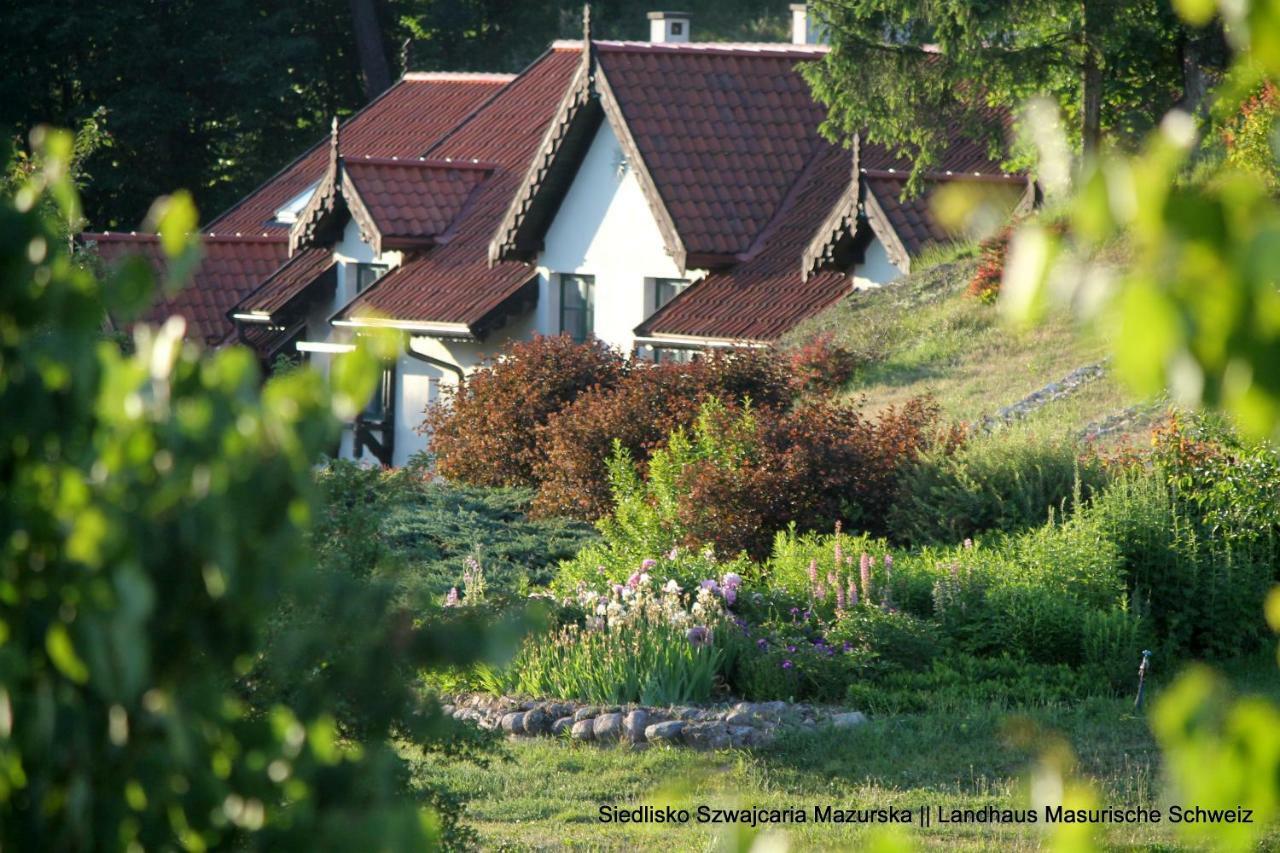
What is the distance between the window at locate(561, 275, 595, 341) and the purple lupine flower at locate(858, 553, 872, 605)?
15741 mm

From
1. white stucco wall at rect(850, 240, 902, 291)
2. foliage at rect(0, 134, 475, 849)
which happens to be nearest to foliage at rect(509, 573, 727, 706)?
foliage at rect(0, 134, 475, 849)

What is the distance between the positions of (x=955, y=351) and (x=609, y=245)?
7748 millimetres

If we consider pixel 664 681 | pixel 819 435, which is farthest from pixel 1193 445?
pixel 664 681

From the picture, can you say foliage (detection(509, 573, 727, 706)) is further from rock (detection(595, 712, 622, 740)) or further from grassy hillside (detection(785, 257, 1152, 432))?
grassy hillside (detection(785, 257, 1152, 432))

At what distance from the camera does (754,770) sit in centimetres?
925

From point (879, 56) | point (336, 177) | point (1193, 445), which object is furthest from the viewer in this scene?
point (336, 177)

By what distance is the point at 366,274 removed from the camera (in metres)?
30.5

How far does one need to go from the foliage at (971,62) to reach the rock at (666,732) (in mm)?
14224

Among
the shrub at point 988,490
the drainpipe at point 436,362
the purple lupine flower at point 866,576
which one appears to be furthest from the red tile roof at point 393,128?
the purple lupine flower at point 866,576

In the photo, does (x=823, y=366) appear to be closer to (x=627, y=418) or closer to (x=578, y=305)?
(x=627, y=418)

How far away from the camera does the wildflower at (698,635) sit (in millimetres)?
10922

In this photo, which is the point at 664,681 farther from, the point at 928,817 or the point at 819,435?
the point at 819,435

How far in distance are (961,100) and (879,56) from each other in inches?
55.5

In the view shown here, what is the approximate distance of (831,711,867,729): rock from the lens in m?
10.1
